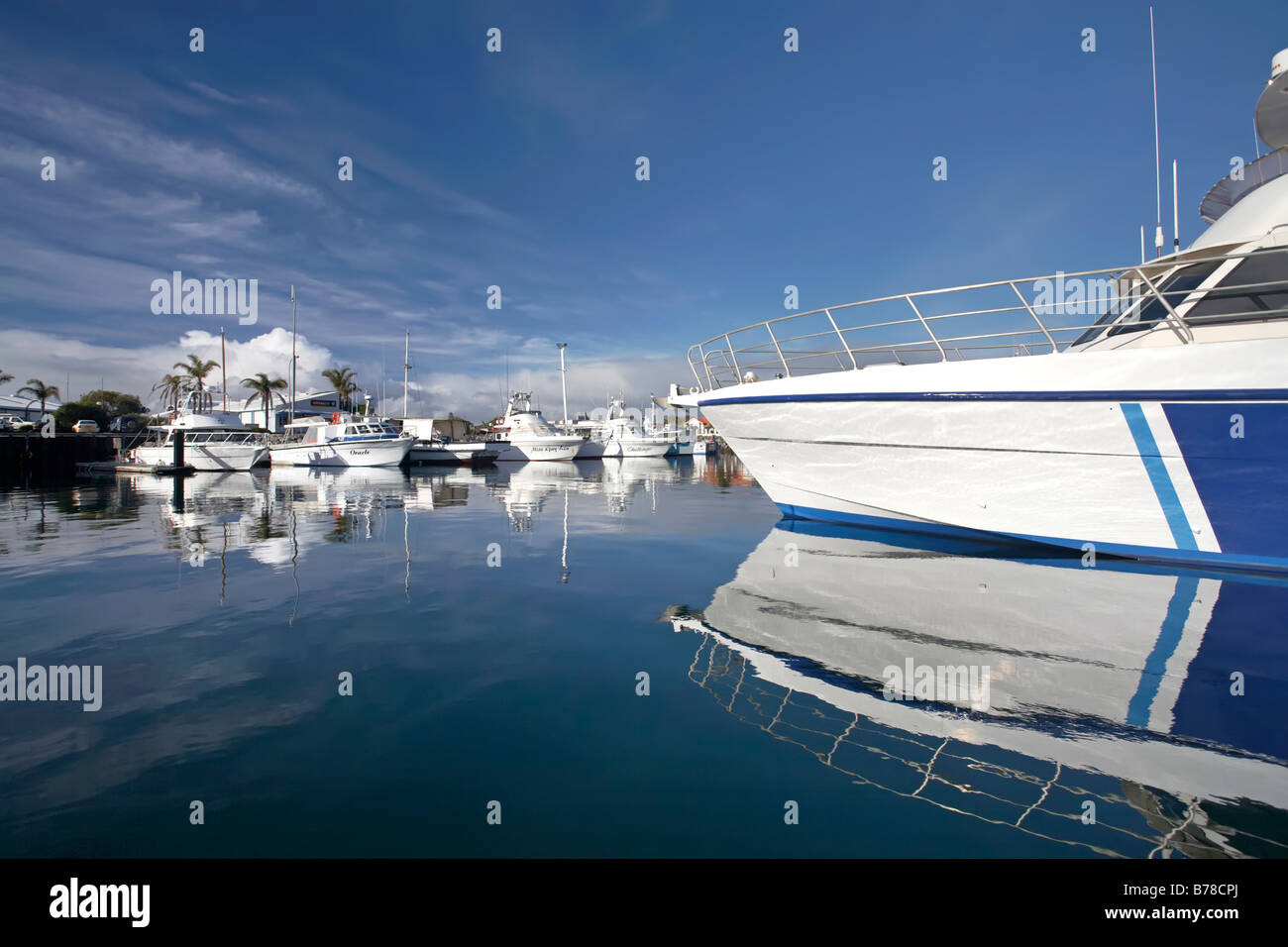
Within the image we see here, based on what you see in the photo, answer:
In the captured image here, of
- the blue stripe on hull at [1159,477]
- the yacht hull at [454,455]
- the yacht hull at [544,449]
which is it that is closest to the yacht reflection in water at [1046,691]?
the blue stripe on hull at [1159,477]

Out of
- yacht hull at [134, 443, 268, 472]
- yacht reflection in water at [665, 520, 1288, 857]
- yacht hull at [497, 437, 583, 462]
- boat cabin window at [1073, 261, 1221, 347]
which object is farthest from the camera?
yacht hull at [497, 437, 583, 462]

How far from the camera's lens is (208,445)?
108 ft

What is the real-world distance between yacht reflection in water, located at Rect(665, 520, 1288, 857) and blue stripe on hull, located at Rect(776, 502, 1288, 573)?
0.35 metres

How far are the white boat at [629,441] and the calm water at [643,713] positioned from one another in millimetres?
45757

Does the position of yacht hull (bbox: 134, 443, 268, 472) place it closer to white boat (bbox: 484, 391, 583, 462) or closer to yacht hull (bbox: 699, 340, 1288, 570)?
white boat (bbox: 484, 391, 583, 462)

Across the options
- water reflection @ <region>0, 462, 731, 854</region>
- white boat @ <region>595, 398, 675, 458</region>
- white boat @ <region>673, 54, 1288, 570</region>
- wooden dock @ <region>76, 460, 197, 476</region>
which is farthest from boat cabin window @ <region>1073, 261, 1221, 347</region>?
white boat @ <region>595, 398, 675, 458</region>

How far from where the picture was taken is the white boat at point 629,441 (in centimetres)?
5256

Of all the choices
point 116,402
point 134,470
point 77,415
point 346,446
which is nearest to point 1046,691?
point 346,446

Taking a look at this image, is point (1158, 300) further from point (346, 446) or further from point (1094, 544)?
point (346, 446)

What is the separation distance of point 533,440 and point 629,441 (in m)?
11.1

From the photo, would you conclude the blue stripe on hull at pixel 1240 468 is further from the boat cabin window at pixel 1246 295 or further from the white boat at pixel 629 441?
the white boat at pixel 629 441

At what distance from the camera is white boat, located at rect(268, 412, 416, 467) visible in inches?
1383

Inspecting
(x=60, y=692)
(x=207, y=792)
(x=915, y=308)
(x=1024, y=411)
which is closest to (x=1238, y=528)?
(x=1024, y=411)

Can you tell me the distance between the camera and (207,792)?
2430 mm
